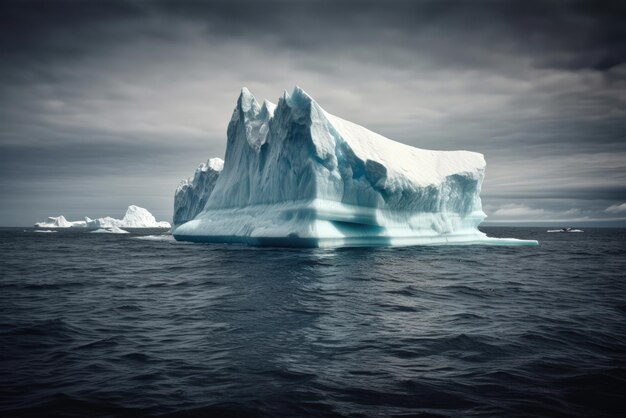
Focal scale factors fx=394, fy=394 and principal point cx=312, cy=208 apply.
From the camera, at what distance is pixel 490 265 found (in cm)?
1542

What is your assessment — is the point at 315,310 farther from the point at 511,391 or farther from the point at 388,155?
the point at 388,155

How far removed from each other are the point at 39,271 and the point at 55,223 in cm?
12054

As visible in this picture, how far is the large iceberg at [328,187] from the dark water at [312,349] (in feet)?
32.0

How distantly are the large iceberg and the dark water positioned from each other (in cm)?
977

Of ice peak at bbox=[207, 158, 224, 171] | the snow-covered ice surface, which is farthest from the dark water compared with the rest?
the snow-covered ice surface

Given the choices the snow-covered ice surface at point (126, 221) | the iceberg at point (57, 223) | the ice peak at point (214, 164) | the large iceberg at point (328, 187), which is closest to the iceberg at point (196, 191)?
the ice peak at point (214, 164)

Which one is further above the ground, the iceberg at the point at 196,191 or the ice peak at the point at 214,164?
the ice peak at the point at 214,164

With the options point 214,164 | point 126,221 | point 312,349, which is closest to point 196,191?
point 214,164

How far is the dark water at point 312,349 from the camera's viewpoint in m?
3.56

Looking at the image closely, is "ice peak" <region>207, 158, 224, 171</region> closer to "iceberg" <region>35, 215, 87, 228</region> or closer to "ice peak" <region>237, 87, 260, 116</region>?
"ice peak" <region>237, 87, 260, 116</region>

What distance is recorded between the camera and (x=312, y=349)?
5.06 metres

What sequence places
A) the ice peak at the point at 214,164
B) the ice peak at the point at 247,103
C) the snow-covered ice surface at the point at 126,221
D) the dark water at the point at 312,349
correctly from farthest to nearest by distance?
the snow-covered ice surface at the point at 126,221 < the ice peak at the point at 214,164 < the ice peak at the point at 247,103 < the dark water at the point at 312,349

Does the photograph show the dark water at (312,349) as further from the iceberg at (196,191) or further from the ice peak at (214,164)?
the ice peak at (214,164)

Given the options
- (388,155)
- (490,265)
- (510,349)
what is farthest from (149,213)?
(510,349)
